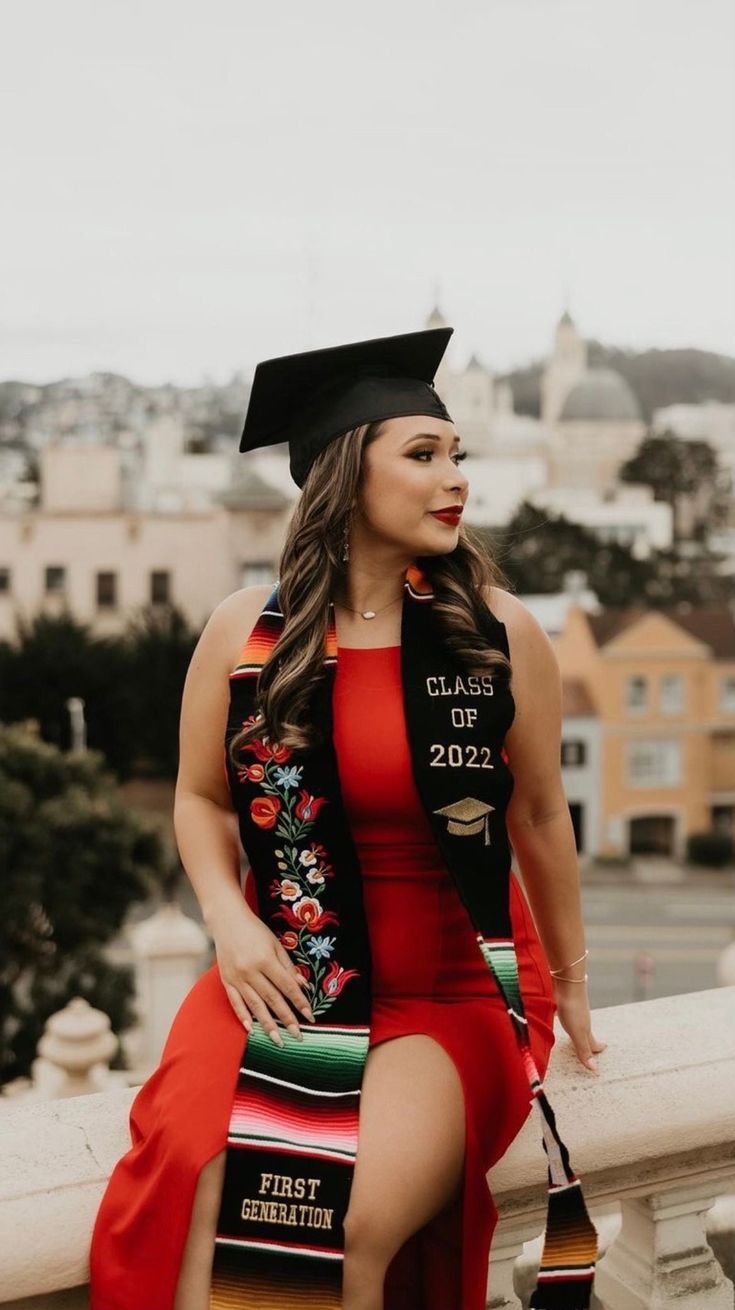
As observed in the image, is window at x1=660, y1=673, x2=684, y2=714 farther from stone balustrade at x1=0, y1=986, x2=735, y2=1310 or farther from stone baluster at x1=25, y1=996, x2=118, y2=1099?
stone balustrade at x1=0, y1=986, x2=735, y2=1310

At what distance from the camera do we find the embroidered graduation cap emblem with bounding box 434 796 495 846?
1.82 metres

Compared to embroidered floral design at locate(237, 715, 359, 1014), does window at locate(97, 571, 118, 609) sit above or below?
below

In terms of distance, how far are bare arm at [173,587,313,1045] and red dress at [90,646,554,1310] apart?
46 mm

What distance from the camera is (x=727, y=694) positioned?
37781mm

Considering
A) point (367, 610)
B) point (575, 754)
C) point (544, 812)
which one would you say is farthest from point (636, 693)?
point (367, 610)

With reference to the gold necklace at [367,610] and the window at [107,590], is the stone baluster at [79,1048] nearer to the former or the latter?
the gold necklace at [367,610]

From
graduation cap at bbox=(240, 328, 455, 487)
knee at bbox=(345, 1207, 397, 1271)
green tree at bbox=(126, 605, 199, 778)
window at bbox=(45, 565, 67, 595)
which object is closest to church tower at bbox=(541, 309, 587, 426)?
window at bbox=(45, 565, 67, 595)

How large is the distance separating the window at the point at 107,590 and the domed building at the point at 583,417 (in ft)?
83.9

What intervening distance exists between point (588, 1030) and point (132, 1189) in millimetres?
675

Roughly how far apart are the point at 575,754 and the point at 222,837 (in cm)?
3584

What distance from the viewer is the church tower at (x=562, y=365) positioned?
3009 inches

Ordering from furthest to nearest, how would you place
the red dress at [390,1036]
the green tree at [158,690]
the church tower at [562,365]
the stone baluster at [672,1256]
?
1. the church tower at [562,365]
2. the green tree at [158,690]
3. the stone baluster at [672,1256]
4. the red dress at [390,1036]

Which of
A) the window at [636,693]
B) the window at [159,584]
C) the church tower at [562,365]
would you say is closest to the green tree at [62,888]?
the window at [636,693]

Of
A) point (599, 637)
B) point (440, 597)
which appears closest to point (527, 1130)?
point (440, 597)
